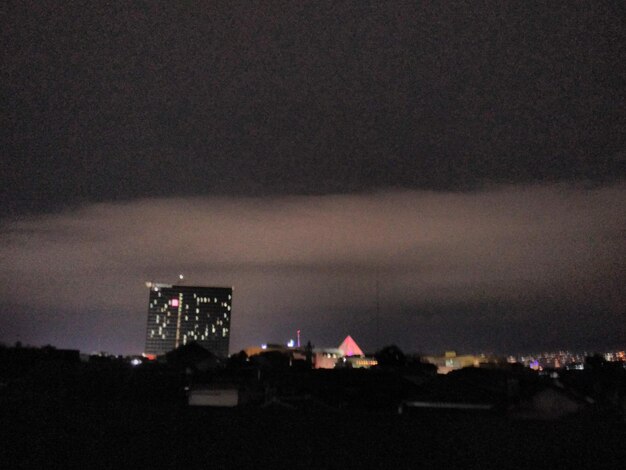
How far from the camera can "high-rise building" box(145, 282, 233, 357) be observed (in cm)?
14738

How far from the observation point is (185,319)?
150 metres

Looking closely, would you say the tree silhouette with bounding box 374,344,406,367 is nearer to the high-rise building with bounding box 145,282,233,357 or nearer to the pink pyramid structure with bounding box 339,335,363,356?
the pink pyramid structure with bounding box 339,335,363,356

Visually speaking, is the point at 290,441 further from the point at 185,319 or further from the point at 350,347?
the point at 185,319

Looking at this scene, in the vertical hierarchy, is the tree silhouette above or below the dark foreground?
above

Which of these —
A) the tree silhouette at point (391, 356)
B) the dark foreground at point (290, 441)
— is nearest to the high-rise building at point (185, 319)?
the tree silhouette at point (391, 356)

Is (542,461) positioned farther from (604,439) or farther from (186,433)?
(186,433)

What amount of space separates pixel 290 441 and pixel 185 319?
144 metres

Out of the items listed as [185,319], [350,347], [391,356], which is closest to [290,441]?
[391,356]

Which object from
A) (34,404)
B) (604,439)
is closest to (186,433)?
(34,404)

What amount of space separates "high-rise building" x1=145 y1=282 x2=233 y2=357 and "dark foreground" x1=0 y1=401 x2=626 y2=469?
138m

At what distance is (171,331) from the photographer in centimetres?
14862

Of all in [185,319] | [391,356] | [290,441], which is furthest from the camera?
[185,319]

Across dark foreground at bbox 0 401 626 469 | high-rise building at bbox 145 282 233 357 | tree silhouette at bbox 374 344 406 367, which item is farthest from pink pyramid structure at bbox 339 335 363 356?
dark foreground at bbox 0 401 626 469

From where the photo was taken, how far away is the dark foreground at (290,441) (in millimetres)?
8672
